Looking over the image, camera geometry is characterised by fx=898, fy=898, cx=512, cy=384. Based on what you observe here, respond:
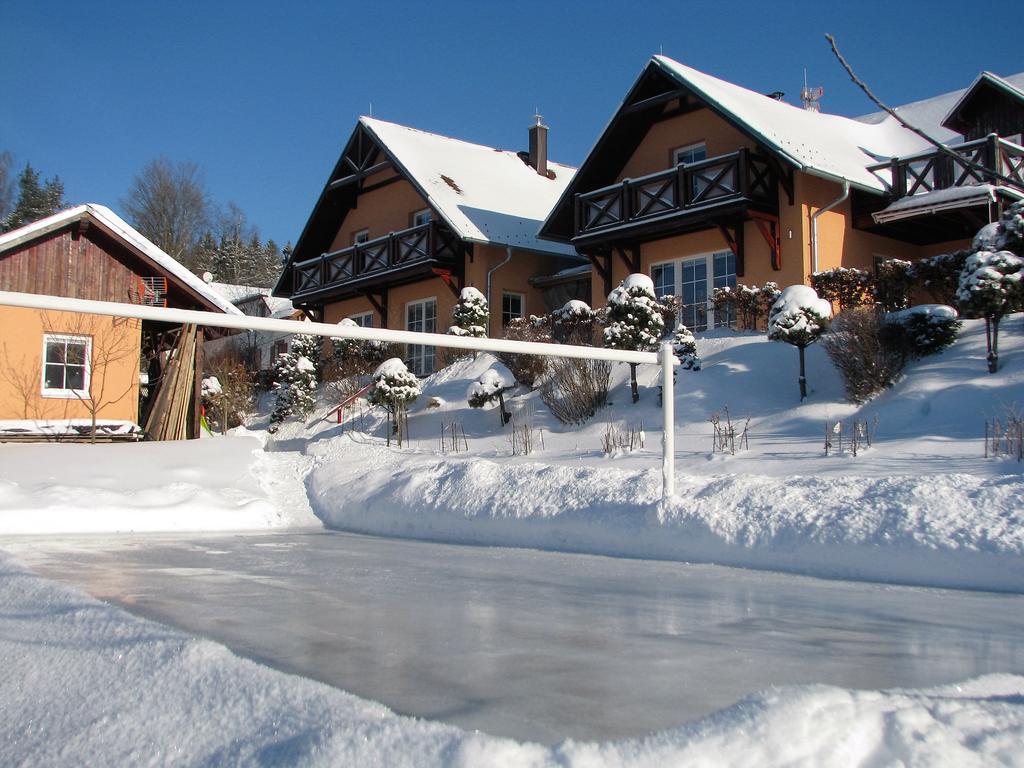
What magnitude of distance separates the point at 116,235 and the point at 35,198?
183ft

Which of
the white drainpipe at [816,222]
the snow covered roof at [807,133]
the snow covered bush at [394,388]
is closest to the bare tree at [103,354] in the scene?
the snow covered bush at [394,388]

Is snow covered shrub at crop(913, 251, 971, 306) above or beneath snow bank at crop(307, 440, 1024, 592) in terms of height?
above

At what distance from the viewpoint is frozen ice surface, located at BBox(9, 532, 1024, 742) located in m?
3.22

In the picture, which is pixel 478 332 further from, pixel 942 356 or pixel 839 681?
pixel 839 681

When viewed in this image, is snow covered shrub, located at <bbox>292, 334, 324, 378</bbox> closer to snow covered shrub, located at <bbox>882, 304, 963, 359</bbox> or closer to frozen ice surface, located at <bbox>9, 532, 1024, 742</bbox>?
snow covered shrub, located at <bbox>882, 304, 963, 359</bbox>

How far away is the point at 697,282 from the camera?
20344 millimetres

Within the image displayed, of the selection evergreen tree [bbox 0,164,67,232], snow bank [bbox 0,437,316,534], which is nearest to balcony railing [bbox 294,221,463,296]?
snow bank [bbox 0,437,316,534]

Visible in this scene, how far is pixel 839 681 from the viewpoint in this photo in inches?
135

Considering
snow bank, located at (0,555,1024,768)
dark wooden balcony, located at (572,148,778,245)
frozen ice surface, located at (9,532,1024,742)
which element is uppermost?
dark wooden balcony, located at (572,148,778,245)

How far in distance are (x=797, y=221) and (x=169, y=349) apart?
1371 centimetres

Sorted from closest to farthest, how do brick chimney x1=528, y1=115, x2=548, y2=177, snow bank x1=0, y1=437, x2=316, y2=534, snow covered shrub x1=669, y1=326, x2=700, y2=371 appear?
snow bank x1=0, y1=437, x2=316, y2=534 → snow covered shrub x1=669, y1=326, x2=700, y2=371 → brick chimney x1=528, y1=115, x2=548, y2=177

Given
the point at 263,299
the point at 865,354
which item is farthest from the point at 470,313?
the point at 263,299

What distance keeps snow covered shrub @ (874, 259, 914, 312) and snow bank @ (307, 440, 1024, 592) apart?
8.56m

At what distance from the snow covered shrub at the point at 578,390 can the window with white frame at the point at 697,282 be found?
433cm
